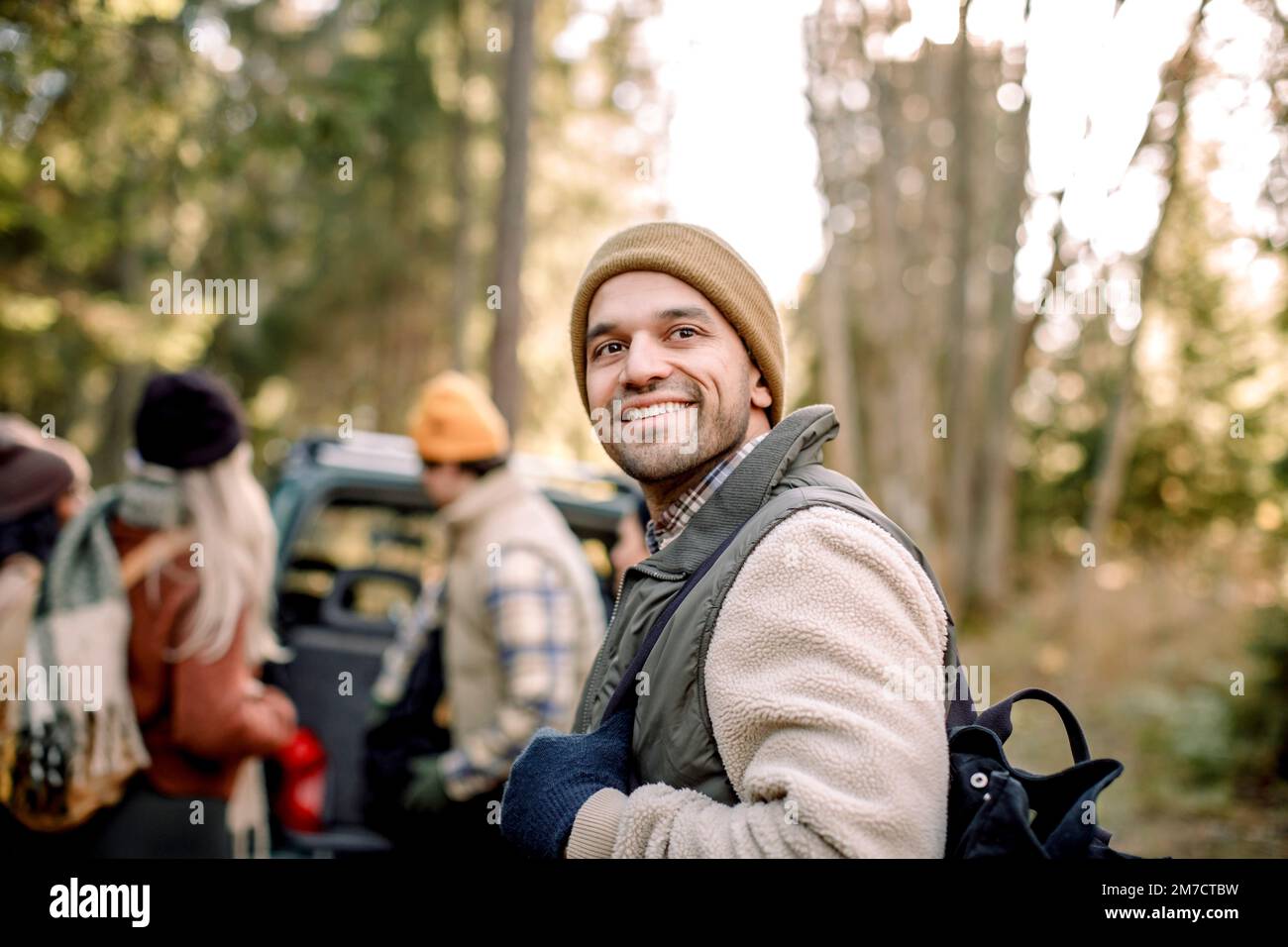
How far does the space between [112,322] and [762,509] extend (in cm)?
1087

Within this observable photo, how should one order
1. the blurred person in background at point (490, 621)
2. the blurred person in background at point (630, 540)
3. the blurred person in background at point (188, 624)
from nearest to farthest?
the blurred person in background at point (188, 624) < the blurred person in background at point (490, 621) < the blurred person in background at point (630, 540)

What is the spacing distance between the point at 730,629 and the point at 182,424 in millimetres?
2487

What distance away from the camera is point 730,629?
1745 mm

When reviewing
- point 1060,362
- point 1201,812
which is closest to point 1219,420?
point 1060,362

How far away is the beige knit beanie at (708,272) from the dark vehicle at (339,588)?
2.58 m

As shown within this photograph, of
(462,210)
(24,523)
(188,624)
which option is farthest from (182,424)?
(462,210)

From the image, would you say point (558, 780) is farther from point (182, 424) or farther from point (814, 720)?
point (182, 424)

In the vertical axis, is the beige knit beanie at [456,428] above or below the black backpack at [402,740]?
above

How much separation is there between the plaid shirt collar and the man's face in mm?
27

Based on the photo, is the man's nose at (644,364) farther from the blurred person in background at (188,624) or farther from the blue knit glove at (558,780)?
the blurred person in background at (188,624)

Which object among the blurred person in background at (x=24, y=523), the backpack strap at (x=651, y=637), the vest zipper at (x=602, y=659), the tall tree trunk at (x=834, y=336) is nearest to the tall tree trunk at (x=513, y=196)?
the blurred person in background at (x=24, y=523)

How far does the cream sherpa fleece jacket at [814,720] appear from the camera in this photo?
5.16 feet
